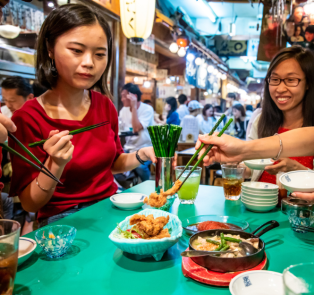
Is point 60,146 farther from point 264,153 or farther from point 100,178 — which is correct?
point 264,153

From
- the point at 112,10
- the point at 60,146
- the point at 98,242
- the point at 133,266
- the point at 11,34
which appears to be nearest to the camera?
the point at 133,266

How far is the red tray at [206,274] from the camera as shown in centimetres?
88

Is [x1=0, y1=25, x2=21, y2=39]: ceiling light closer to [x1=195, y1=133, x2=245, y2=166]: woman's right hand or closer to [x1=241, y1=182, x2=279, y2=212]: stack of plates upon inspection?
[x1=195, y1=133, x2=245, y2=166]: woman's right hand

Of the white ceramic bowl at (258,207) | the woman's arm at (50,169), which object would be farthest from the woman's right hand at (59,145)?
the white ceramic bowl at (258,207)

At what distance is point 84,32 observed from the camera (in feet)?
5.41

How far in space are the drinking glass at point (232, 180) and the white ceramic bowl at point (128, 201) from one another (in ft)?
1.85

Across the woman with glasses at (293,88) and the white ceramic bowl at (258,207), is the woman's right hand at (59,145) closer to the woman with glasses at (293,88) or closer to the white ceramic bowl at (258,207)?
the white ceramic bowl at (258,207)

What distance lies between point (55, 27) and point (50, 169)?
0.84 metres

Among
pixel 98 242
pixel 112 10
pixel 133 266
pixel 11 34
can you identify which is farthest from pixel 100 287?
pixel 112 10

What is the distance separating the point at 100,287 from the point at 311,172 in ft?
4.09

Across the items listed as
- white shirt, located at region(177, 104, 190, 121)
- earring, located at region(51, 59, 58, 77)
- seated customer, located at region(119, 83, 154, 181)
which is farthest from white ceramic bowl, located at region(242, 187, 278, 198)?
white shirt, located at region(177, 104, 190, 121)

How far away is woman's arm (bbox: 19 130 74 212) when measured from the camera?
1329 millimetres

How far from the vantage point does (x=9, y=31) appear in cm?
438

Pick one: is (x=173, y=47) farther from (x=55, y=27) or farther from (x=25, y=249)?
(x=25, y=249)
